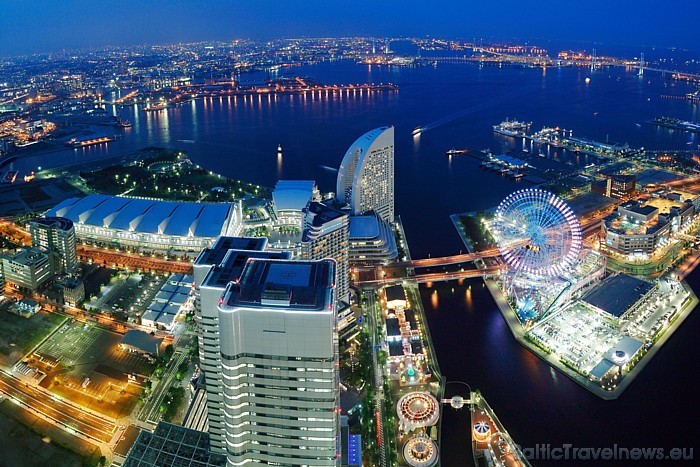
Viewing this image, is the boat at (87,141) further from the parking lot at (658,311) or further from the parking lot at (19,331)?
the parking lot at (658,311)

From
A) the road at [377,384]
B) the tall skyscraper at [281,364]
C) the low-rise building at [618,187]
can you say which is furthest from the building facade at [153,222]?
the low-rise building at [618,187]

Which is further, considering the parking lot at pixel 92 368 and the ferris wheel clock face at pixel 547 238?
the ferris wheel clock face at pixel 547 238

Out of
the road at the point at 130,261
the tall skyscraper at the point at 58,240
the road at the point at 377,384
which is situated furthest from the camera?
the road at the point at 130,261

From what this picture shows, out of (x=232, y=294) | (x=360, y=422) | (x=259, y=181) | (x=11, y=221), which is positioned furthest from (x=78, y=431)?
(x=259, y=181)

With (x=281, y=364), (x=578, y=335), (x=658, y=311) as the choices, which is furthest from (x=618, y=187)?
(x=281, y=364)

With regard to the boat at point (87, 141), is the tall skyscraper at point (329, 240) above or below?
below

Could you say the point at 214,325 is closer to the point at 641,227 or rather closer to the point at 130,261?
the point at 130,261

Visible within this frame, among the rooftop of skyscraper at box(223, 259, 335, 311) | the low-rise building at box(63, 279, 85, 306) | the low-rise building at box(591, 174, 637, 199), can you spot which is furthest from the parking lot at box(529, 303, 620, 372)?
the low-rise building at box(63, 279, 85, 306)
